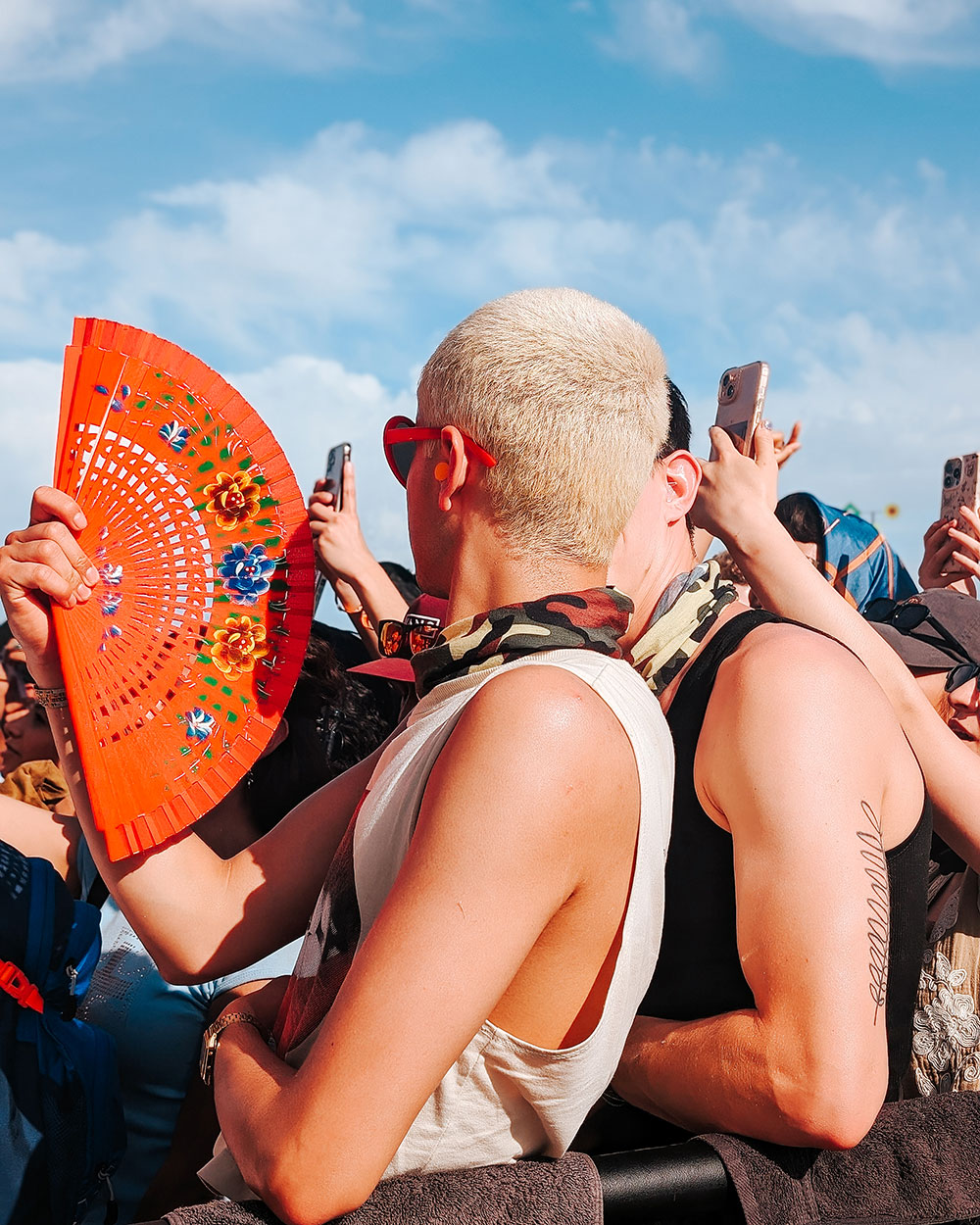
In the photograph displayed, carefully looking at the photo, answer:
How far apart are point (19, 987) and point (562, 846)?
1.34m

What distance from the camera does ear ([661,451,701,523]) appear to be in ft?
6.28

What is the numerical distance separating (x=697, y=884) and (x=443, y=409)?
0.85 m

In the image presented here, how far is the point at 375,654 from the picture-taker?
4066 millimetres

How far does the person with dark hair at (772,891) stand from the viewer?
4.85ft

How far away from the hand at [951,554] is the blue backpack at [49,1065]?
3.19 m

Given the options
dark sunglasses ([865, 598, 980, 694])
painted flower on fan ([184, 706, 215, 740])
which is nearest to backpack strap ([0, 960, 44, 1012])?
painted flower on fan ([184, 706, 215, 740])

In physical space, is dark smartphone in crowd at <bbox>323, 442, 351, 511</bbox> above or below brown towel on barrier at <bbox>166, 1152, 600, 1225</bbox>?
above

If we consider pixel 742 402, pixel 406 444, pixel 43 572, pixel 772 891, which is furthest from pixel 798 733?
pixel 742 402

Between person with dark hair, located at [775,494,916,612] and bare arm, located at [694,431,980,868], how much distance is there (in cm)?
220

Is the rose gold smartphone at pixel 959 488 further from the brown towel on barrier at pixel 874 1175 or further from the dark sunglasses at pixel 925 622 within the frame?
the brown towel on barrier at pixel 874 1175

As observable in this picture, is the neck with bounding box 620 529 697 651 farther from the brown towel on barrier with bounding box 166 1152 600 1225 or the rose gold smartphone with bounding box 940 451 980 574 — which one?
the rose gold smartphone with bounding box 940 451 980 574

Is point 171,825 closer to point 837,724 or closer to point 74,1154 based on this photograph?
point 74,1154

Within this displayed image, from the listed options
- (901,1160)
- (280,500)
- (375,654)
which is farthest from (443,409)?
(375,654)

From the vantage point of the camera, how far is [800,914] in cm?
149
